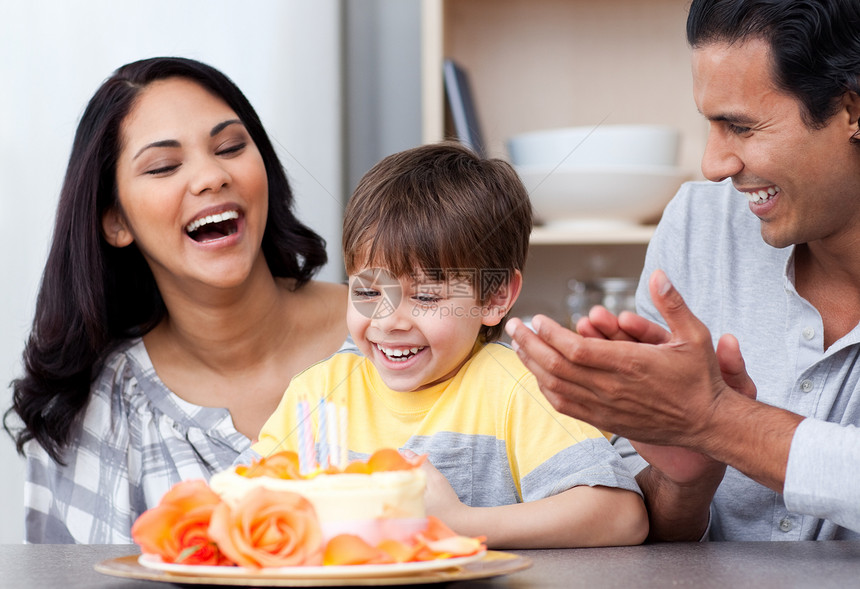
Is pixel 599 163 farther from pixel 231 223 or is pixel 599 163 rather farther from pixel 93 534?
pixel 93 534

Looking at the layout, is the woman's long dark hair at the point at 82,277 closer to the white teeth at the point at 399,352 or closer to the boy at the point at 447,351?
the boy at the point at 447,351

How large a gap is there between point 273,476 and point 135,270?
38.5 inches

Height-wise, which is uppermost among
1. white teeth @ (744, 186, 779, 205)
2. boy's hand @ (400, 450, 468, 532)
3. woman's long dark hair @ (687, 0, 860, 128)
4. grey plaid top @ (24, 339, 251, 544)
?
woman's long dark hair @ (687, 0, 860, 128)

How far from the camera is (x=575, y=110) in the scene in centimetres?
221

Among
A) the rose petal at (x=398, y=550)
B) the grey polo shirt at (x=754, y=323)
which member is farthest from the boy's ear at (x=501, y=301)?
the rose petal at (x=398, y=550)

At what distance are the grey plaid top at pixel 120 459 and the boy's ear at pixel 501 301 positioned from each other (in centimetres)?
47

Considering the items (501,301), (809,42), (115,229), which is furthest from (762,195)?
(115,229)

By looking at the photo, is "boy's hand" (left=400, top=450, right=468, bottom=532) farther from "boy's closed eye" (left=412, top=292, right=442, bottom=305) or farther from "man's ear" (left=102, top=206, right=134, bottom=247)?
"man's ear" (left=102, top=206, right=134, bottom=247)

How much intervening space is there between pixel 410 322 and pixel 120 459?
0.63 m

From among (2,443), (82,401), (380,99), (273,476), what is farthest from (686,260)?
(2,443)

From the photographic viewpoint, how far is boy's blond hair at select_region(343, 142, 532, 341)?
110cm

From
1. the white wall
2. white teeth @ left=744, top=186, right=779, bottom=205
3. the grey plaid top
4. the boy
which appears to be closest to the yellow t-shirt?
the boy

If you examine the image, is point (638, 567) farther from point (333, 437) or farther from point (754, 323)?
point (754, 323)

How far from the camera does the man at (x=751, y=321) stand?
89 centimetres
